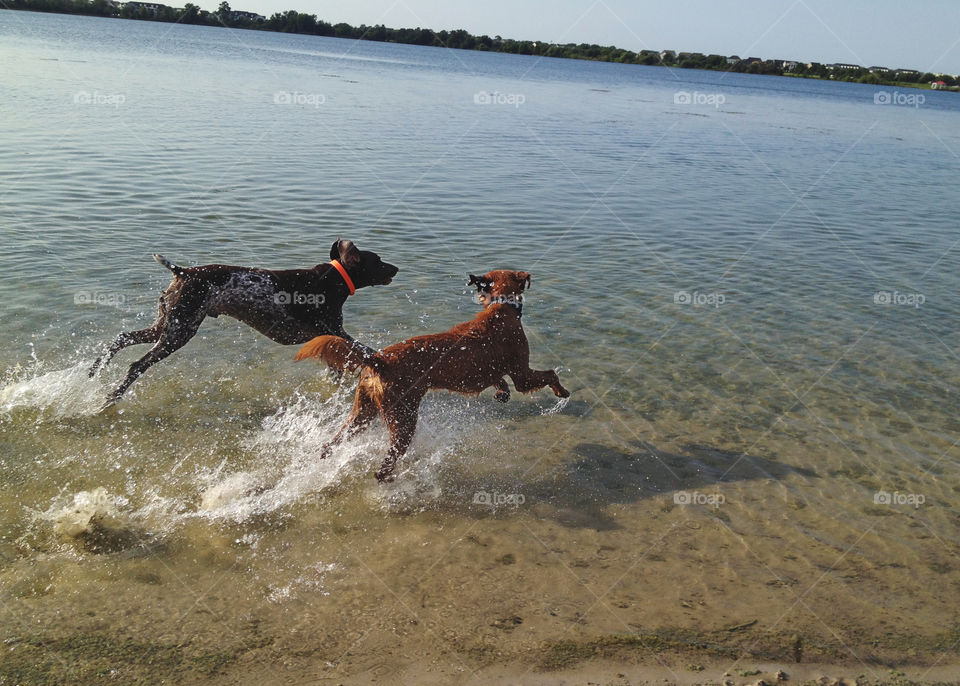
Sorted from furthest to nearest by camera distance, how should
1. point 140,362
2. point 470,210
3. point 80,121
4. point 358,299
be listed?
point 80,121 < point 470,210 < point 358,299 < point 140,362

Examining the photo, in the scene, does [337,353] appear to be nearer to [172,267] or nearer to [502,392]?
[502,392]

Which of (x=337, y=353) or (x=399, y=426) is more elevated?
(x=337, y=353)

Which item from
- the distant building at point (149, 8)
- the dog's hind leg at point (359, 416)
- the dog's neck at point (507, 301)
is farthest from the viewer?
the distant building at point (149, 8)

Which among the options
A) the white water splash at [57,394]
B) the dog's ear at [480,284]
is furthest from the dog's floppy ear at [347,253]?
the white water splash at [57,394]

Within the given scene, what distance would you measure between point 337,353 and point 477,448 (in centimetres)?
159

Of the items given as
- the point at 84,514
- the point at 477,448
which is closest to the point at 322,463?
the point at 477,448

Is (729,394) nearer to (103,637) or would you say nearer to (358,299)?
(358,299)

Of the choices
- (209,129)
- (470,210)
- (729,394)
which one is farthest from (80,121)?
(729,394)

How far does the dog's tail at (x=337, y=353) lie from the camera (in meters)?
4.80

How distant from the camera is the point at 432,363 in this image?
16.8 ft

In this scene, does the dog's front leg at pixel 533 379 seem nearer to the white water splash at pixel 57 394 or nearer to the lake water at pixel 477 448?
the lake water at pixel 477 448

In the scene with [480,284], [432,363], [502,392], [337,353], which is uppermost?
[480,284]

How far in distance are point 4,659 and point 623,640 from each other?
3088 millimetres

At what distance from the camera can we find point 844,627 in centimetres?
403
